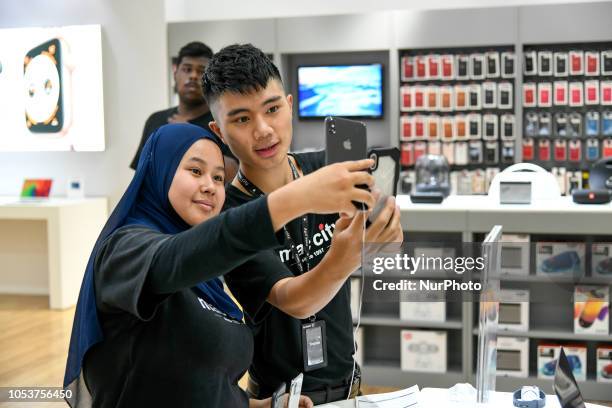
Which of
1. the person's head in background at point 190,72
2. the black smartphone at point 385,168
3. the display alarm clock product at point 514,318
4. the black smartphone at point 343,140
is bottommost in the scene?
the display alarm clock product at point 514,318

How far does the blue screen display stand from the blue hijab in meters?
6.38

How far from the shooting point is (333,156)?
132 centimetres

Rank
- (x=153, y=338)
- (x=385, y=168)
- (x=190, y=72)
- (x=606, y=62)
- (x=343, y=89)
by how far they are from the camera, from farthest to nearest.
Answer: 1. (x=343, y=89)
2. (x=606, y=62)
3. (x=190, y=72)
4. (x=385, y=168)
5. (x=153, y=338)

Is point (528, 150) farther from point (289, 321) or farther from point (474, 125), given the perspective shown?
point (289, 321)

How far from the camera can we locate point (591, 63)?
7.12 metres

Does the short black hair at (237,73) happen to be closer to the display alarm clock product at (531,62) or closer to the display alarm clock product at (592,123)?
the display alarm clock product at (531,62)

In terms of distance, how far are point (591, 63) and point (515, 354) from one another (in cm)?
399

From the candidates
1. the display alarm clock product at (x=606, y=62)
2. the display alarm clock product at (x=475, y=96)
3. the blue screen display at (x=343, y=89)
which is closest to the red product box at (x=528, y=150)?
the display alarm clock product at (x=475, y=96)

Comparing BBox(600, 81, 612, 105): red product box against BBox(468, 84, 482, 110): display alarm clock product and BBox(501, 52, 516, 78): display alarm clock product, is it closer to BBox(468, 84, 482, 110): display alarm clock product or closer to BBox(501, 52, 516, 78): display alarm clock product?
BBox(501, 52, 516, 78): display alarm clock product

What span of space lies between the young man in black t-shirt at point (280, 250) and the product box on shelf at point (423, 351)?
2.44 metres

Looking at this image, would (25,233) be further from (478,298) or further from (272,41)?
(478,298)

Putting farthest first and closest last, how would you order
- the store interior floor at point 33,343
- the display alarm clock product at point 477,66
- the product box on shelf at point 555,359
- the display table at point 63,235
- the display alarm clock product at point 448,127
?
the display alarm clock product at point 448,127
the display alarm clock product at point 477,66
the display table at point 63,235
the store interior floor at point 33,343
the product box on shelf at point 555,359

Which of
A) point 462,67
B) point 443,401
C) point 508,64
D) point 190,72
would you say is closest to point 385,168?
point 443,401

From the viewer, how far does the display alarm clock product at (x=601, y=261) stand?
1.63 m
